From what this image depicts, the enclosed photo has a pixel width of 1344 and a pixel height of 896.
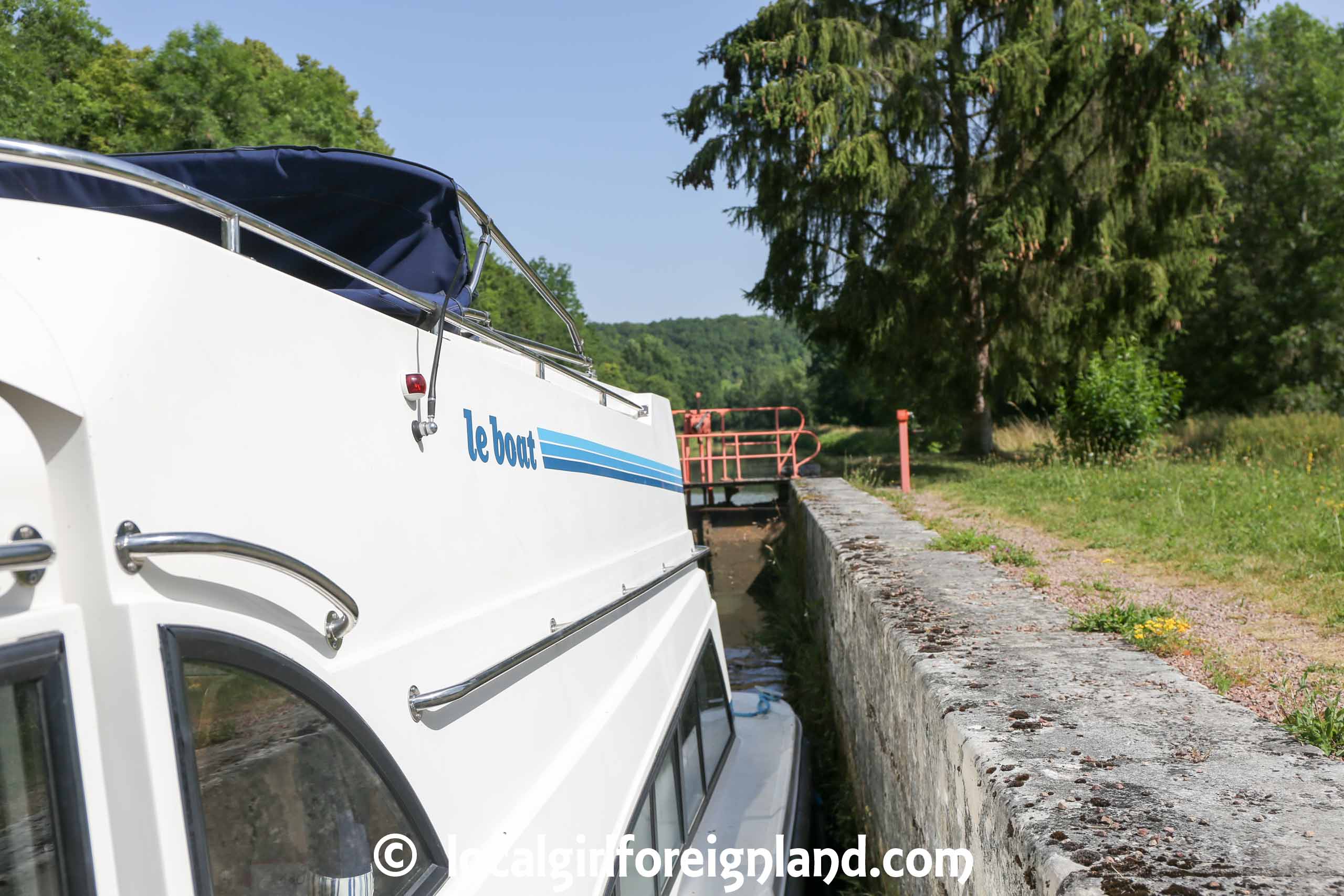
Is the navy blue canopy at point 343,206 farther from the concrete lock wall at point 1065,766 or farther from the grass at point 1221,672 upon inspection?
the grass at point 1221,672

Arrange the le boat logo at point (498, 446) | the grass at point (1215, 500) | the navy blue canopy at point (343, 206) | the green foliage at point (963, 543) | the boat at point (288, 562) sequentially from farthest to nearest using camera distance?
the green foliage at point (963, 543) → the grass at point (1215, 500) → the navy blue canopy at point (343, 206) → the le boat logo at point (498, 446) → the boat at point (288, 562)

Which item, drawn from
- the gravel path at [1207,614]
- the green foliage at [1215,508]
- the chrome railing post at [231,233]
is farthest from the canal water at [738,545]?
the chrome railing post at [231,233]

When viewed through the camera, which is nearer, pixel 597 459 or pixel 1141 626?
pixel 597 459

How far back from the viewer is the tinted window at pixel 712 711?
469 centimetres

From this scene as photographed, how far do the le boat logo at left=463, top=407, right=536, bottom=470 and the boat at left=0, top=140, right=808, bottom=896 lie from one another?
15 mm

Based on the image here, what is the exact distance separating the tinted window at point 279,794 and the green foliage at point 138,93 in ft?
77.5

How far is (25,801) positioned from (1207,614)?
530 centimetres

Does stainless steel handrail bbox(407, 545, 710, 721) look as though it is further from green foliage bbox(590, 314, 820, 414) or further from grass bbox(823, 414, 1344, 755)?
green foliage bbox(590, 314, 820, 414)

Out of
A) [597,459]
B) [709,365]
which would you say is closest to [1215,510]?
[597,459]

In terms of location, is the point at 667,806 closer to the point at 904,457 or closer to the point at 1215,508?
the point at 1215,508

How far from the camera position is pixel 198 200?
5.46ft

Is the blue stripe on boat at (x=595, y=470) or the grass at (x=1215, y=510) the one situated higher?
the blue stripe on boat at (x=595, y=470)

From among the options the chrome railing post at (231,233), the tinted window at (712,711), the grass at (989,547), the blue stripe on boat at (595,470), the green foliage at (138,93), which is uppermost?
the green foliage at (138,93)

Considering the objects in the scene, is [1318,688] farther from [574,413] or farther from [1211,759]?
[574,413]
